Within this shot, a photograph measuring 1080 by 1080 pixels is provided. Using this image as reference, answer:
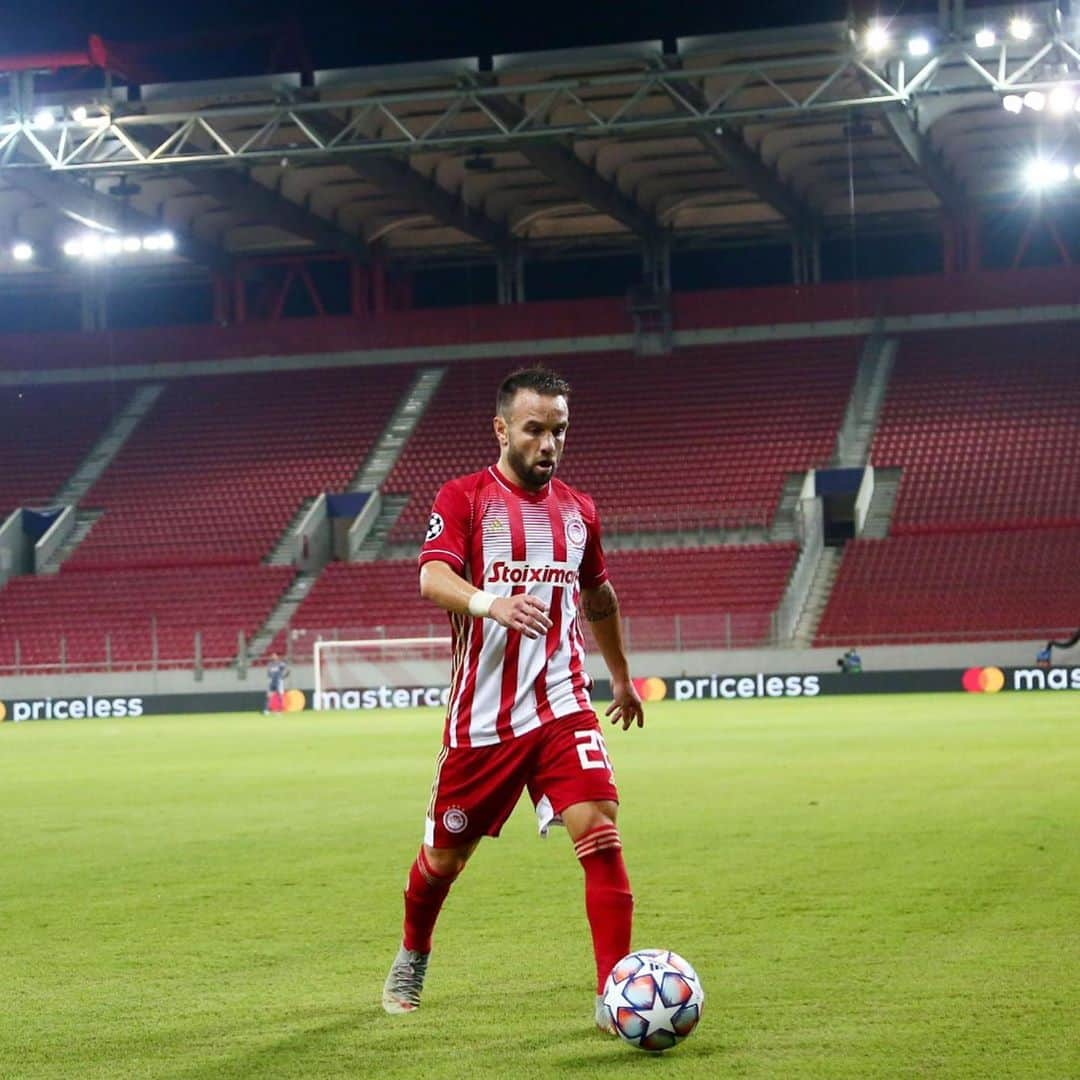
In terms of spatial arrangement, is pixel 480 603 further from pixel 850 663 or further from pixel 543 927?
pixel 850 663

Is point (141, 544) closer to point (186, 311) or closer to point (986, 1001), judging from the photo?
point (186, 311)

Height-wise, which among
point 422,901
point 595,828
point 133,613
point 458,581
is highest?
point 133,613

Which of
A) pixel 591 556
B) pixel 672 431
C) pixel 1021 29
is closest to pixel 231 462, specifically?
pixel 672 431

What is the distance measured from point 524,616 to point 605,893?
1.05 m

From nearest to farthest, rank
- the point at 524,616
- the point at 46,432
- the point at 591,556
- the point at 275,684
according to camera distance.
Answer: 1. the point at 524,616
2. the point at 591,556
3. the point at 275,684
4. the point at 46,432

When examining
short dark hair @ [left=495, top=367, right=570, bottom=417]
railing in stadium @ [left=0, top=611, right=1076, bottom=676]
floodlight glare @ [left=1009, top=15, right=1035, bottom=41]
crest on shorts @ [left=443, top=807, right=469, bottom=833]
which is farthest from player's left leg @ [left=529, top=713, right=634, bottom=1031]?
railing in stadium @ [left=0, top=611, right=1076, bottom=676]

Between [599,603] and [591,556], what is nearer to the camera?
[591,556]

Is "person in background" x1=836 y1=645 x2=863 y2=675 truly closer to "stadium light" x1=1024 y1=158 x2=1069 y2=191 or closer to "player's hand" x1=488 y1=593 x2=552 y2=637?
"stadium light" x1=1024 y1=158 x2=1069 y2=191

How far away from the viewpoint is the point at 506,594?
626 centimetres

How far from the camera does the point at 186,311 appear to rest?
53969mm

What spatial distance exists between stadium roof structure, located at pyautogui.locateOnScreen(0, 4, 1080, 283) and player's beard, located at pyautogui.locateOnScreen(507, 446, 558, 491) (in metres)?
24.8

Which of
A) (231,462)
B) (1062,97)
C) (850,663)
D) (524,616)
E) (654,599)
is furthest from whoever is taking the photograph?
(231,462)

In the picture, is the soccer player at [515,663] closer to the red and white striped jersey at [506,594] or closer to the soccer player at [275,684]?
the red and white striped jersey at [506,594]

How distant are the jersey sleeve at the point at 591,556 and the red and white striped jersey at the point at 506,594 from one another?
7.4 inches
